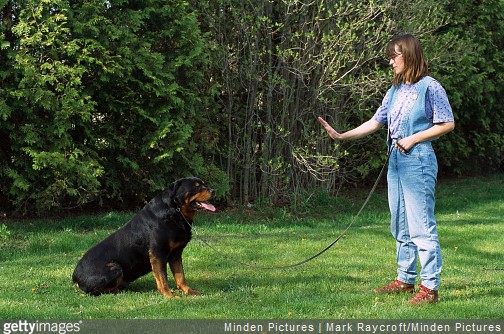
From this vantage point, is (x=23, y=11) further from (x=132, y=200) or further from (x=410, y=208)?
(x=410, y=208)

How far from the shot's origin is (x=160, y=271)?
226 inches

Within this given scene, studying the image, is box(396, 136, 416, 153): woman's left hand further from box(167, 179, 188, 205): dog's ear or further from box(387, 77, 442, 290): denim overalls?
box(167, 179, 188, 205): dog's ear

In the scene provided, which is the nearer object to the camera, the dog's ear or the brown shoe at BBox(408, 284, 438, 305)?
the brown shoe at BBox(408, 284, 438, 305)

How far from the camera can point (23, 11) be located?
890 centimetres

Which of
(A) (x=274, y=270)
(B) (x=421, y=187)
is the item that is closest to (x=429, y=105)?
(B) (x=421, y=187)

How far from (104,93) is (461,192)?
26.3 feet

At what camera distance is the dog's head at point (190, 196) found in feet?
19.1

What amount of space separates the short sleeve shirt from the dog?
5.52 feet

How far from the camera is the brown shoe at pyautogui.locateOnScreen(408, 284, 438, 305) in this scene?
536 cm

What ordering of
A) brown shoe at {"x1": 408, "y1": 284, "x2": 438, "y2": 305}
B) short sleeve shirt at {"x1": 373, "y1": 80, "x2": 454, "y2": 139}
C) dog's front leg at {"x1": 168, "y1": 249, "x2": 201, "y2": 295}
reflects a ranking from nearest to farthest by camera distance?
1. short sleeve shirt at {"x1": 373, "y1": 80, "x2": 454, "y2": 139}
2. brown shoe at {"x1": 408, "y1": 284, "x2": 438, "y2": 305}
3. dog's front leg at {"x1": 168, "y1": 249, "x2": 201, "y2": 295}

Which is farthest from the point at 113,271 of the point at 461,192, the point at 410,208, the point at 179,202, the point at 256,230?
the point at 461,192

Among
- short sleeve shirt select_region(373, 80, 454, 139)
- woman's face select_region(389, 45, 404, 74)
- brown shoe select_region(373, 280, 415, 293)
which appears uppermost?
woman's face select_region(389, 45, 404, 74)

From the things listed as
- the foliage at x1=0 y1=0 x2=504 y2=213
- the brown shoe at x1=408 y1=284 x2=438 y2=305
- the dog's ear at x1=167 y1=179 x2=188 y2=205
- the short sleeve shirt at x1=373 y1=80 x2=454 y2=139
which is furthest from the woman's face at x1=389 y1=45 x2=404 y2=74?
the foliage at x1=0 y1=0 x2=504 y2=213

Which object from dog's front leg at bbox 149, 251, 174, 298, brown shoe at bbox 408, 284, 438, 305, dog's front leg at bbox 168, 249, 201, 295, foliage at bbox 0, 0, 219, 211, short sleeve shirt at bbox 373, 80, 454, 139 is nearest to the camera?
short sleeve shirt at bbox 373, 80, 454, 139
